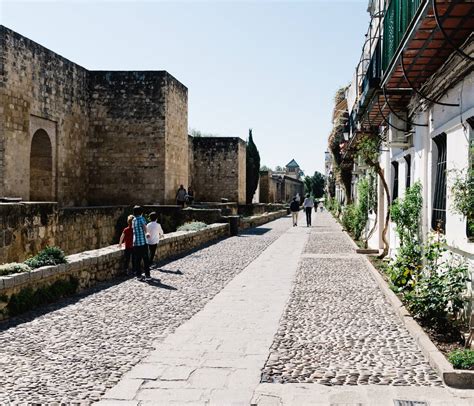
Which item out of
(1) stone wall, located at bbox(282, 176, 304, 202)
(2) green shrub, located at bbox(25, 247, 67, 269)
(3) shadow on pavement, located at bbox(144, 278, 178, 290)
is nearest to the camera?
(2) green shrub, located at bbox(25, 247, 67, 269)

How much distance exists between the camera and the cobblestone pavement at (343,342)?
468 cm

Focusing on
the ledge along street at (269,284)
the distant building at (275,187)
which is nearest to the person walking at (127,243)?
the ledge along street at (269,284)

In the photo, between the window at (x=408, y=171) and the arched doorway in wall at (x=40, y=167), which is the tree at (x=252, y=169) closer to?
the arched doorway in wall at (x=40, y=167)

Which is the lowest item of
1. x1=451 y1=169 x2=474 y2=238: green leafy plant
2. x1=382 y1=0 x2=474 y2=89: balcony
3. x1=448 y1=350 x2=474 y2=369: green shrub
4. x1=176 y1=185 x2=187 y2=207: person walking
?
x1=448 y1=350 x2=474 y2=369: green shrub

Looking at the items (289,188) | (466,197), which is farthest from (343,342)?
(289,188)

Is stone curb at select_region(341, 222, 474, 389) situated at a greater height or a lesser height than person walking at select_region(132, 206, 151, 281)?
lesser

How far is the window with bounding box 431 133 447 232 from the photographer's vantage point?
7.25 meters

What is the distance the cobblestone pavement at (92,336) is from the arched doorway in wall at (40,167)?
8718mm

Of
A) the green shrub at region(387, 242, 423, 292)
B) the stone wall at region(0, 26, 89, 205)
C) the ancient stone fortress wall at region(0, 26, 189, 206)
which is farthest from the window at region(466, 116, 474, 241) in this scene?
the ancient stone fortress wall at region(0, 26, 189, 206)

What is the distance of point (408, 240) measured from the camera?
851cm

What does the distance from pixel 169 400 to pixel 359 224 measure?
13.8 m

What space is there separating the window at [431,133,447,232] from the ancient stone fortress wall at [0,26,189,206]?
41.3 ft

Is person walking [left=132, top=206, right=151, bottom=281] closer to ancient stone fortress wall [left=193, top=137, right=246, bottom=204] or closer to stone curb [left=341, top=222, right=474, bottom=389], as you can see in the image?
stone curb [left=341, top=222, right=474, bottom=389]

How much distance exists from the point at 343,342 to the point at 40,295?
3.99m
